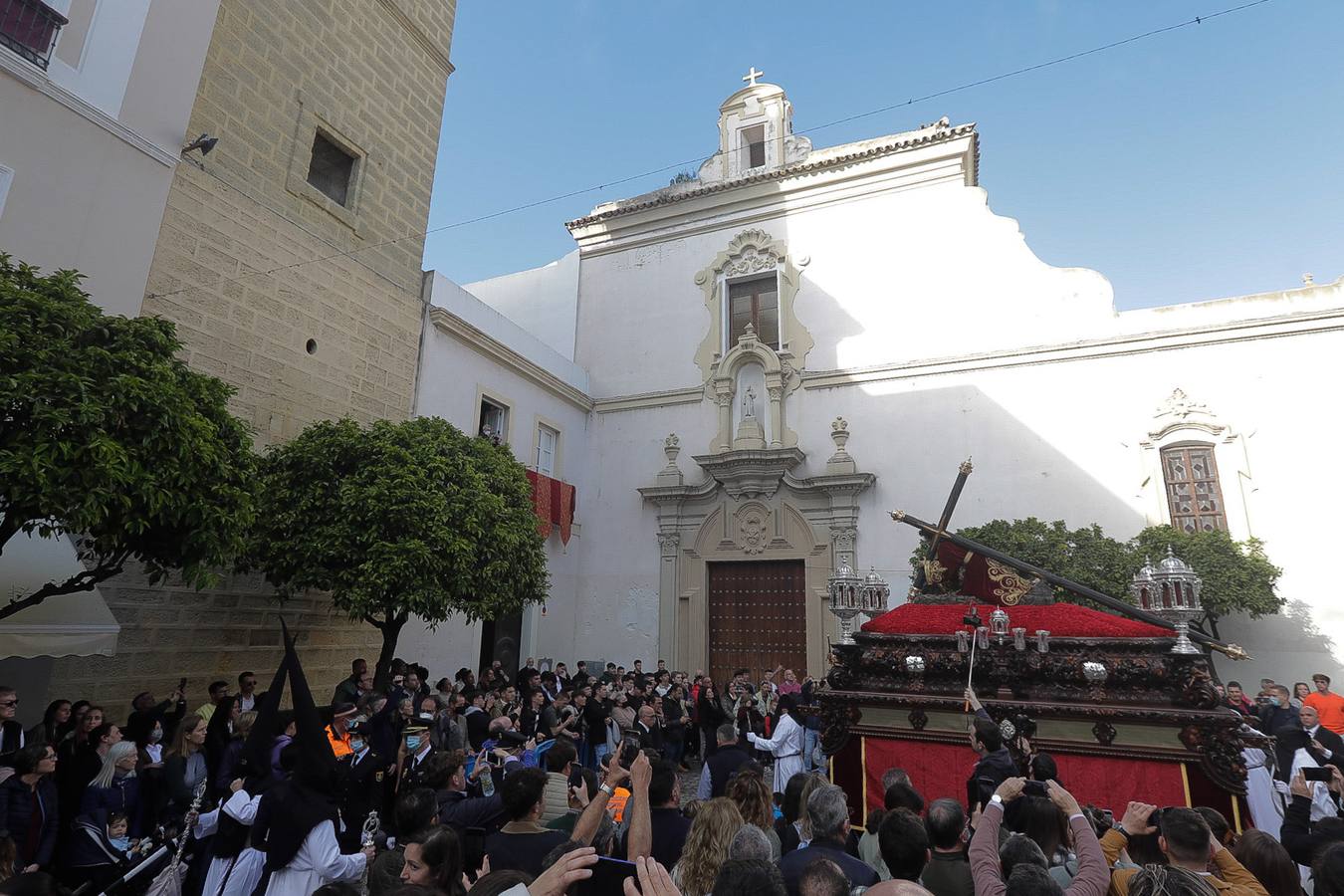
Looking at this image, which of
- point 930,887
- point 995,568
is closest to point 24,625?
point 930,887

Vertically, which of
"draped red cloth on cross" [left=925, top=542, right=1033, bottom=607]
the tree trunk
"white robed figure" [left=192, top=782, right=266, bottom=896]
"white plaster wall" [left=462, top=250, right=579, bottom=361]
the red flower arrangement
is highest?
"white plaster wall" [left=462, top=250, right=579, bottom=361]

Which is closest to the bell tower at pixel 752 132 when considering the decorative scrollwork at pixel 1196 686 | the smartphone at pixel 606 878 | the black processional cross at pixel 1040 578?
the black processional cross at pixel 1040 578

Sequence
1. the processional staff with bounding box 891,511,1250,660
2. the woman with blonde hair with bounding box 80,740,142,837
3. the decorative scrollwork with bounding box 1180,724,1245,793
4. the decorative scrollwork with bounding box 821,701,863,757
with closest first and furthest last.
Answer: the woman with blonde hair with bounding box 80,740,142,837
the decorative scrollwork with bounding box 1180,724,1245,793
the processional staff with bounding box 891,511,1250,660
the decorative scrollwork with bounding box 821,701,863,757

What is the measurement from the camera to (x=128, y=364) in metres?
5.29

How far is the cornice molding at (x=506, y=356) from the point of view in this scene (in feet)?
42.8

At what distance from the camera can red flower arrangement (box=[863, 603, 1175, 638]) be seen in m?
6.17

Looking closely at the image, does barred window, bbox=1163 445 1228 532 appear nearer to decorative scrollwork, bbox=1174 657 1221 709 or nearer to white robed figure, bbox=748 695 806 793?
decorative scrollwork, bbox=1174 657 1221 709

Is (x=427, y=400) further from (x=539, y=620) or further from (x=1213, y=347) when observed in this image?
(x=1213, y=347)

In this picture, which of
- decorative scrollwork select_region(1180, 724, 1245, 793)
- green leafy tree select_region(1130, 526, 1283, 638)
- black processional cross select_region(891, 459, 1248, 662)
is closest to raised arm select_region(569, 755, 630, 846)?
black processional cross select_region(891, 459, 1248, 662)

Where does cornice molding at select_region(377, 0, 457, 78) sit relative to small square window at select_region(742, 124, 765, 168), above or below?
below

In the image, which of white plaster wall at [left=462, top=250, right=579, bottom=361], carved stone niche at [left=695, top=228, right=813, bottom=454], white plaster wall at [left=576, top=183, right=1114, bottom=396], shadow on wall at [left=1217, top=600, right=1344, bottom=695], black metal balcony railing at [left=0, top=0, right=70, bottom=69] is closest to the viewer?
black metal balcony railing at [left=0, top=0, right=70, bottom=69]

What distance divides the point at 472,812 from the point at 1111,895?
109 inches

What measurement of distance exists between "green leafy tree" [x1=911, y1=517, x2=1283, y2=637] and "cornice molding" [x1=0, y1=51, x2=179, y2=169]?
11.5m

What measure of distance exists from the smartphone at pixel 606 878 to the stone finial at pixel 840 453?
1334cm
